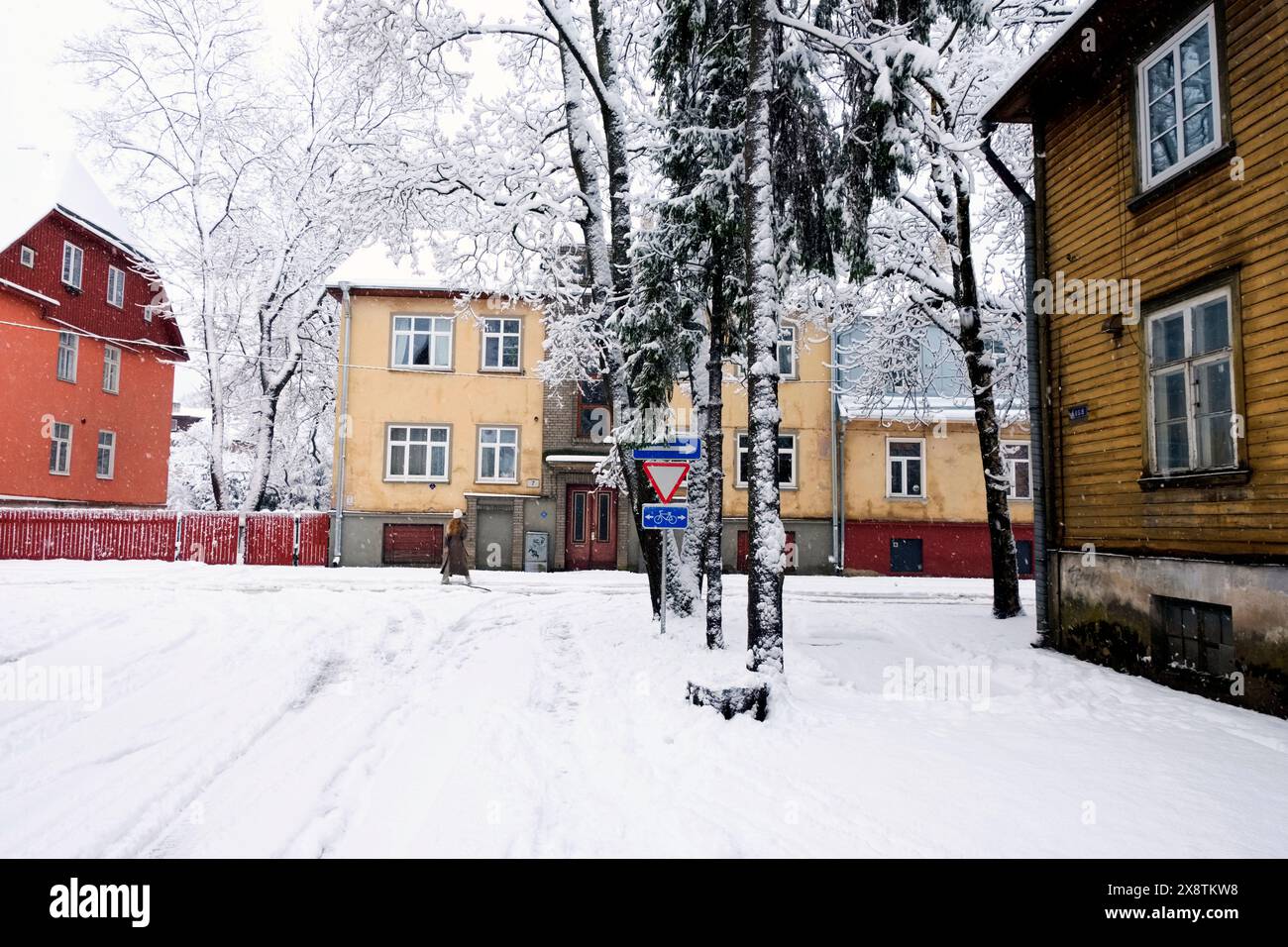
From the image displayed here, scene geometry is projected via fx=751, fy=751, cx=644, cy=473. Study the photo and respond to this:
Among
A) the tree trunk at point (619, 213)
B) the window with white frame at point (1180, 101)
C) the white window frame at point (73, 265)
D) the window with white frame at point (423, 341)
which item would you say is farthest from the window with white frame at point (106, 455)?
the window with white frame at point (1180, 101)

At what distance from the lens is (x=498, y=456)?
22.8 metres

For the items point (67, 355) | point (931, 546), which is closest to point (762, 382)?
point (931, 546)

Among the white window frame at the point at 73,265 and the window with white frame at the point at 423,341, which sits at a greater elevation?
the white window frame at the point at 73,265

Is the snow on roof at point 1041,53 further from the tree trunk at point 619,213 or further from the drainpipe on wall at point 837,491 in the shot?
the drainpipe on wall at point 837,491

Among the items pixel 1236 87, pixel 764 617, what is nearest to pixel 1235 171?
pixel 1236 87

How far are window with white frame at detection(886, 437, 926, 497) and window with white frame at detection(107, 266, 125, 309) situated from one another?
28.3 meters

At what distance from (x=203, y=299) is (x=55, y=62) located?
7552 mm

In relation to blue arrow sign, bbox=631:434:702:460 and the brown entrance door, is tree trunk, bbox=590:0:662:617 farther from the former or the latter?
the brown entrance door

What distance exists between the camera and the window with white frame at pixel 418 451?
888 inches

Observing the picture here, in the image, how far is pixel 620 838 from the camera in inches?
158

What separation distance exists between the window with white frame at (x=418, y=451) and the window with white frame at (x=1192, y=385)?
1838 centimetres

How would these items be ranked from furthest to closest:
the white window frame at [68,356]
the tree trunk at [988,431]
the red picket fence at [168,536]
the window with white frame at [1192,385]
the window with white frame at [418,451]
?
the white window frame at [68,356] < the window with white frame at [418,451] < the red picket fence at [168,536] < the tree trunk at [988,431] < the window with white frame at [1192,385]

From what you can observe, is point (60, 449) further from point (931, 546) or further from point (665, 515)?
point (931, 546)
